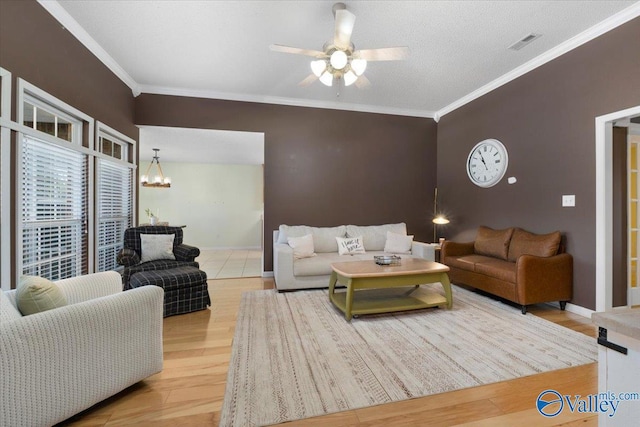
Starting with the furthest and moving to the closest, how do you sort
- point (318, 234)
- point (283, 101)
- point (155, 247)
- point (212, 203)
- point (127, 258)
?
point (212, 203) → point (283, 101) → point (318, 234) → point (155, 247) → point (127, 258)

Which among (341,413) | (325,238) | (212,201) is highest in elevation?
(212,201)

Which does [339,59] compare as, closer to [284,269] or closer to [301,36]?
[301,36]

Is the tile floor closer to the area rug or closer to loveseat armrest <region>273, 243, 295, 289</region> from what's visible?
loveseat armrest <region>273, 243, 295, 289</region>

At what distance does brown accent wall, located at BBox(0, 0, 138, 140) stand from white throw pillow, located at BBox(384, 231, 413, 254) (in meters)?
4.18

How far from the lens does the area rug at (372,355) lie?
1675 mm

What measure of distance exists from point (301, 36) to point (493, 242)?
3505 millimetres

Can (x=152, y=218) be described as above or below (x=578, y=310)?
above

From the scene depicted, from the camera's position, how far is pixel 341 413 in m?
1.56

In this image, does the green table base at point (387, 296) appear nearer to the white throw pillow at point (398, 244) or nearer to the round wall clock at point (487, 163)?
the white throw pillow at point (398, 244)

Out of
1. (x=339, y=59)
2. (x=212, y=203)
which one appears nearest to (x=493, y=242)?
(x=339, y=59)

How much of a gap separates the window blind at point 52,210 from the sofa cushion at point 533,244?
4920 millimetres

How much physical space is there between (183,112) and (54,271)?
2744mm

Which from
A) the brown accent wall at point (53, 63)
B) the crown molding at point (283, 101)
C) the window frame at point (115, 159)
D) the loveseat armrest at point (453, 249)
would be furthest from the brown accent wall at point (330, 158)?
the loveseat armrest at point (453, 249)

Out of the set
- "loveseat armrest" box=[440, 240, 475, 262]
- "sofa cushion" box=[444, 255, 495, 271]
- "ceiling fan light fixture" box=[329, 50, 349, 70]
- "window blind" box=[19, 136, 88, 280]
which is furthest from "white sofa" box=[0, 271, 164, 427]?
"loveseat armrest" box=[440, 240, 475, 262]
